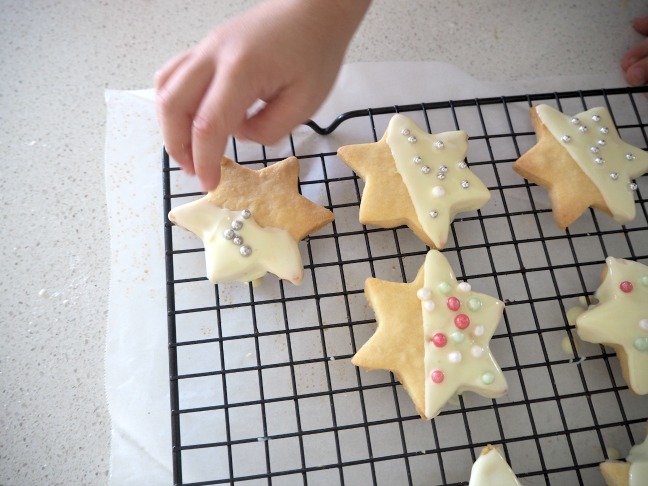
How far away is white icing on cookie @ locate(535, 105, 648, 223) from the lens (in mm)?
947

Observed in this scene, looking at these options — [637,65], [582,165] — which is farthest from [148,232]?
[637,65]

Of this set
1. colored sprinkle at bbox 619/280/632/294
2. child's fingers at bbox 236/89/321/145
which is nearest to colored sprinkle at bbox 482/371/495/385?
colored sprinkle at bbox 619/280/632/294

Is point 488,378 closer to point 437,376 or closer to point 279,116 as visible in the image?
point 437,376

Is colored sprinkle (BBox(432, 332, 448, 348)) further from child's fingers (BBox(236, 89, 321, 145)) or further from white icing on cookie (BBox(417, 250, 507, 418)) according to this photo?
child's fingers (BBox(236, 89, 321, 145))

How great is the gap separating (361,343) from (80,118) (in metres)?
0.64

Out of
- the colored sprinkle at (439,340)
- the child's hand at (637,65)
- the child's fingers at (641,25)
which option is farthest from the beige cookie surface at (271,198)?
the child's fingers at (641,25)

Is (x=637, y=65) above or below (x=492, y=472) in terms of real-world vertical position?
above

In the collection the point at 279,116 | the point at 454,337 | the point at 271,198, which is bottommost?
the point at 454,337

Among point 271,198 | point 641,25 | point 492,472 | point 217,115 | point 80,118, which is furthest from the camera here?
point 641,25

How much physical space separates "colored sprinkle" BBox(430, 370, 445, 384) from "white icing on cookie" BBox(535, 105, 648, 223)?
1.28 ft

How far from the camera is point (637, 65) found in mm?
1126

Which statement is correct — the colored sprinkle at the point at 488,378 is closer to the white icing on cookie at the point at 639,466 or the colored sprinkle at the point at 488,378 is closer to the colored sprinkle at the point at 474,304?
the colored sprinkle at the point at 474,304

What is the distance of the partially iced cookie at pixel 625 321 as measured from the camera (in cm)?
87

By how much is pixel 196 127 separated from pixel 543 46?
79 centimetres
